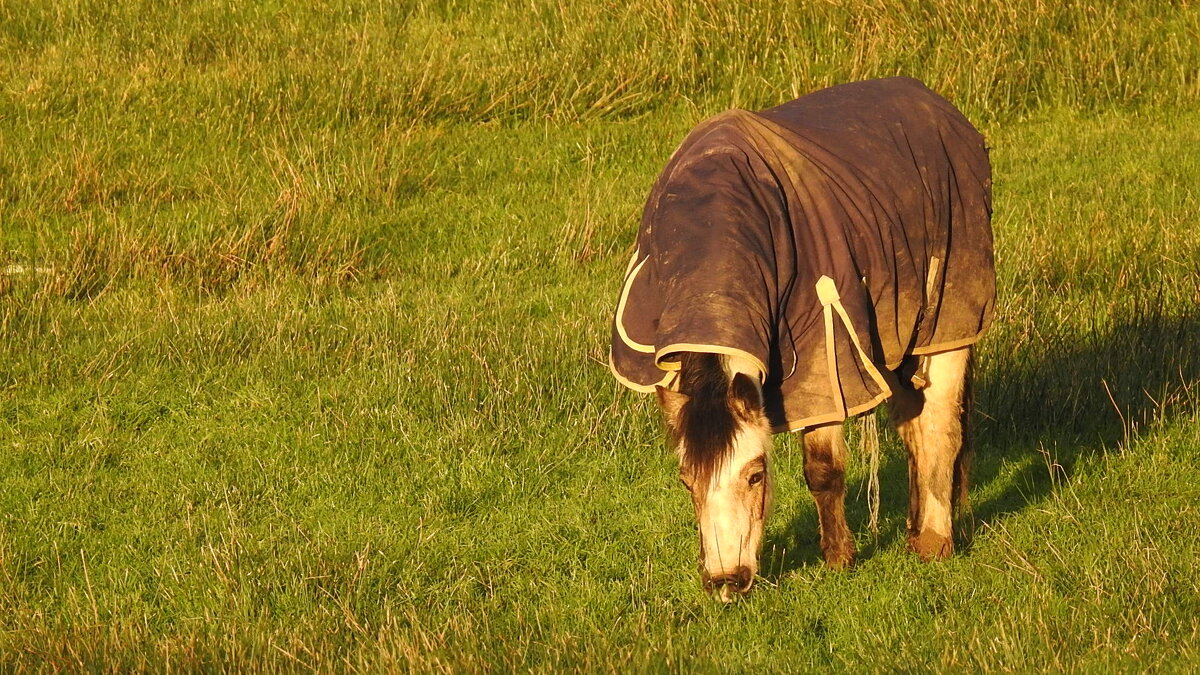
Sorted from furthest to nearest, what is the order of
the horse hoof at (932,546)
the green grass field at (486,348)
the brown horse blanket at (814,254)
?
the horse hoof at (932,546) → the green grass field at (486,348) → the brown horse blanket at (814,254)

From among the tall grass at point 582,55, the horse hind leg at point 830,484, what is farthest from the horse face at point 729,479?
the tall grass at point 582,55

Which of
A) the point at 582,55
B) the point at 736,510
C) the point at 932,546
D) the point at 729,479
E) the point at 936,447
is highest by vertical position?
the point at 729,479

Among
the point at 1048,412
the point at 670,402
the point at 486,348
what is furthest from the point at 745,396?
the point at 486,348

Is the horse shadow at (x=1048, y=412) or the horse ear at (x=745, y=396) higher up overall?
the horse ear at (x=745, y=396)

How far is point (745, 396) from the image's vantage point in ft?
14.3

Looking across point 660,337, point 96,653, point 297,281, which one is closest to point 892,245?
point 660,337

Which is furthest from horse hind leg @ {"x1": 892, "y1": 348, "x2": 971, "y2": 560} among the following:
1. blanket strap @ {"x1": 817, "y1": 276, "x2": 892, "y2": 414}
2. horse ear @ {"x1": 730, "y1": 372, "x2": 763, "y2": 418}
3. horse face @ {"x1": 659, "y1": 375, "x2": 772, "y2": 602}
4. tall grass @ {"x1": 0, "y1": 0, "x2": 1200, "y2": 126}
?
tall grass @ {"x1": 0, "y1": 0, "x2": 1200, "y2": 126}

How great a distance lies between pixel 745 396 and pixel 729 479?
10.4 inches

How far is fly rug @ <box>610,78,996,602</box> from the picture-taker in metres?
4.38

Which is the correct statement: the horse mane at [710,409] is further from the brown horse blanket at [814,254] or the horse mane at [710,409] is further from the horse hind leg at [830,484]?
the horse hind leg at [830,484]

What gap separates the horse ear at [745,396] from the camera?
433 centimetres

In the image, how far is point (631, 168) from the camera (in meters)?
11.8

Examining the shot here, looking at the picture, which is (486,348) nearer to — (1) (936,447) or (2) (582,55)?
(1) (936,447)

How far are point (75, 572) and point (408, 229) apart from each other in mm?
5067
